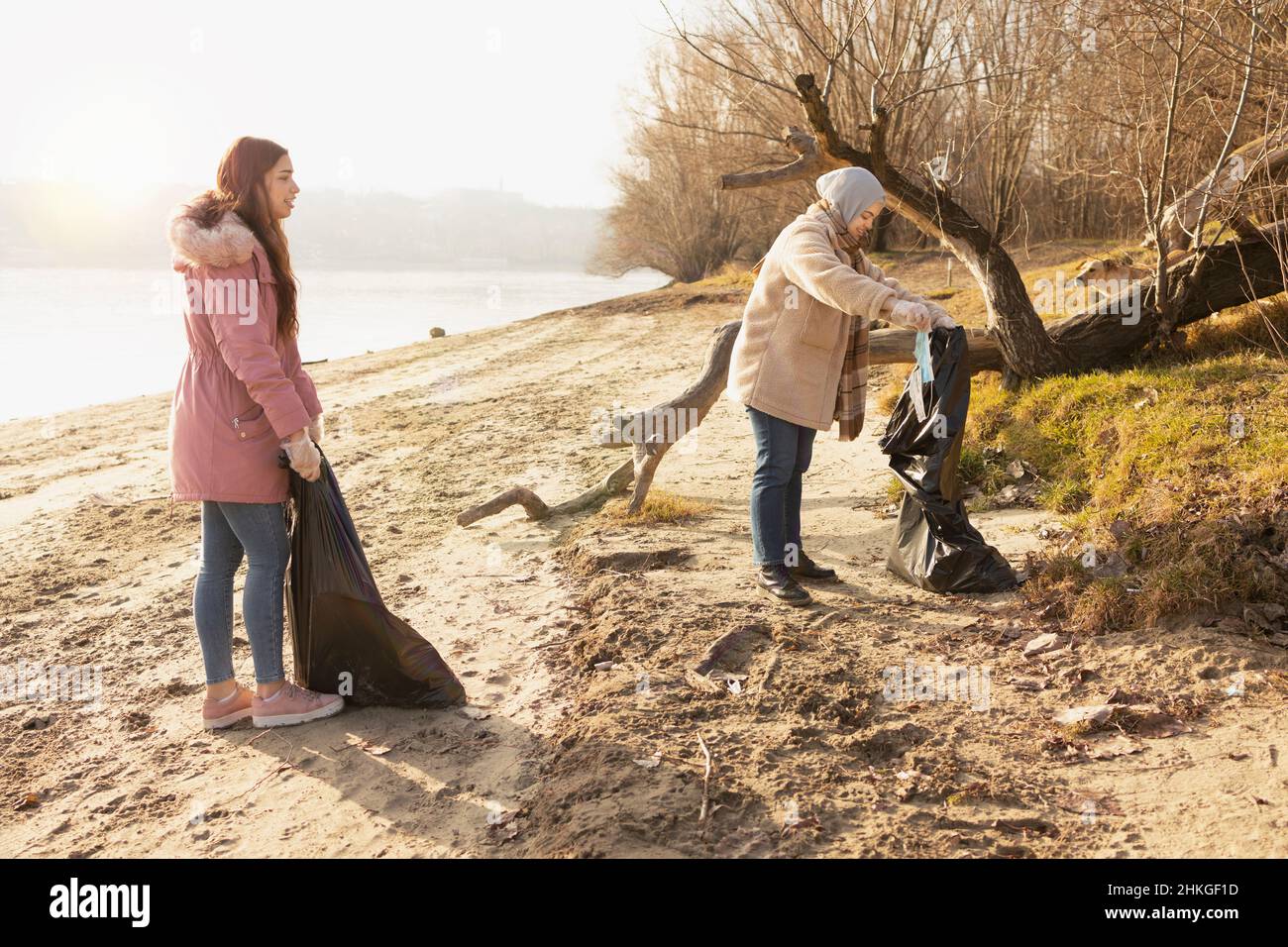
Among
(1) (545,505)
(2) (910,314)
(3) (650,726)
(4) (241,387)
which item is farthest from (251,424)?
(1) (545,505)

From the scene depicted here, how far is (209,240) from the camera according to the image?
3.16 m

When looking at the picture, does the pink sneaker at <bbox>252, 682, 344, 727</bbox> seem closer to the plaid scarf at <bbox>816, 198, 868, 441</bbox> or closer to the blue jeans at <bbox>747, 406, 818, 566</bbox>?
the blue jeans at <bbox>747, 406, 818, 566</bbox>

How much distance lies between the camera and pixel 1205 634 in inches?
148

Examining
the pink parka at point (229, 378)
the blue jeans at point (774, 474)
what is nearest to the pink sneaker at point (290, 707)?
the pink parka at point (229, 378)

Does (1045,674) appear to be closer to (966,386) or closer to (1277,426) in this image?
(966,386)

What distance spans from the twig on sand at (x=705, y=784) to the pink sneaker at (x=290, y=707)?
1.42 metres

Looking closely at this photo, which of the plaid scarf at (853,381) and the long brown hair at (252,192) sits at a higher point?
the long brown hair at (252,192)

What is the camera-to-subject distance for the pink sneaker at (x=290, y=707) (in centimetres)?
367

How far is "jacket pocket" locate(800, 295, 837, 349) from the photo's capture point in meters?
4.33

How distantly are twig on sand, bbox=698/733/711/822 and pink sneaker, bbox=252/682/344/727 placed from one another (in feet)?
4.64

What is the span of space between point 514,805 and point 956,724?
153 centimetres

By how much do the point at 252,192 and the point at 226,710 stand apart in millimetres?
→ 1894

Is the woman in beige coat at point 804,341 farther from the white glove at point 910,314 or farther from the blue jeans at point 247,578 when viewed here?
the blue jeans at point 247,578
